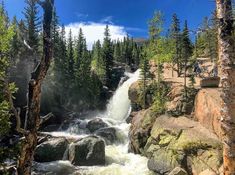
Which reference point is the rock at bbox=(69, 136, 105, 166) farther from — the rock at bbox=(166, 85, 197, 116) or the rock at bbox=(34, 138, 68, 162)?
the rock at bbox=(166, 85, 197, 116)

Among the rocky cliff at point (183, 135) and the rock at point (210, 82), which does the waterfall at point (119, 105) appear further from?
the rock at point (210, 82)

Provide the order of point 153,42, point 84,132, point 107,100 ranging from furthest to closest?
point 107,100, point 153,42, point 84,132

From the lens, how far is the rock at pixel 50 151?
3606 cm

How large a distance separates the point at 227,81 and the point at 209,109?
26.7 metres

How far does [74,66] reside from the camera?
75125 millimetres

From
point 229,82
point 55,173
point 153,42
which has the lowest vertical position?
point 55,173

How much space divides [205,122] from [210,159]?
6706 mm

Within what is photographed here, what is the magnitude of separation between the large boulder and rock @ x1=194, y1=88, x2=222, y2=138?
25.0 inches

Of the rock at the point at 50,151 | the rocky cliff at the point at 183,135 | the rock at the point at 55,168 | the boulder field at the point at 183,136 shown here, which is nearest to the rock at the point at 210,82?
the boulder field at the point at 183,136

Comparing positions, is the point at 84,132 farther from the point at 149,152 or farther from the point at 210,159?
the point at 210,159

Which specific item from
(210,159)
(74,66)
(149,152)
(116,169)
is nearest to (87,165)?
(116,169)

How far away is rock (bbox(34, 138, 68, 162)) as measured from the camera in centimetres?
3606

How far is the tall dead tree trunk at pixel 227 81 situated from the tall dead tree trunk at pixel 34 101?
13.9ft

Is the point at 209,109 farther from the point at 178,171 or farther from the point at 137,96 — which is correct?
the point at 137,96
